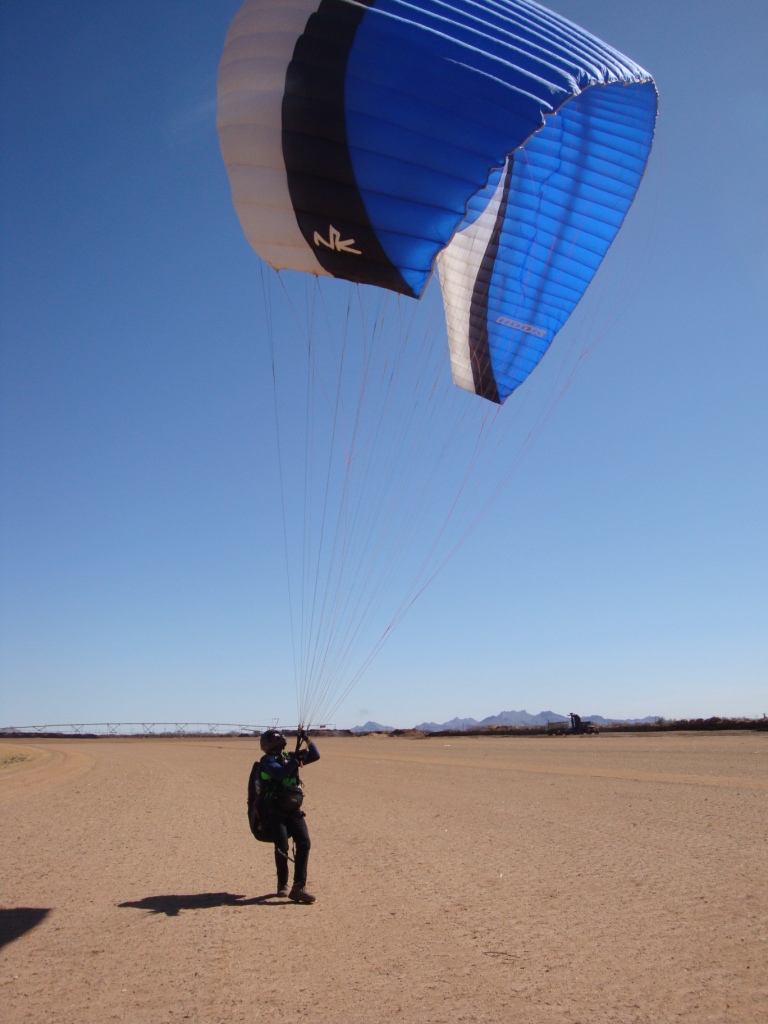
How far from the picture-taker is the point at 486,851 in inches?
315

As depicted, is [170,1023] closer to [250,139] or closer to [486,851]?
[486,851]

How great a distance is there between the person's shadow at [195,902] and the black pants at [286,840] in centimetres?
21

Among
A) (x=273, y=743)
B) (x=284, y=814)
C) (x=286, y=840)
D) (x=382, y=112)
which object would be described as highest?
(x=382, y=112)

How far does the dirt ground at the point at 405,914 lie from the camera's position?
155 inches

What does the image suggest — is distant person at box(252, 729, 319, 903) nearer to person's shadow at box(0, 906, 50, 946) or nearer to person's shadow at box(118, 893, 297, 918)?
person's shadow at box(118, 893, 297, 918)

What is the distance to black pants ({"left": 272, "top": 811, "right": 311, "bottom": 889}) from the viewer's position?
6199mm

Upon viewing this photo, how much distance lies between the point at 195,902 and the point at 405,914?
1.76 metres

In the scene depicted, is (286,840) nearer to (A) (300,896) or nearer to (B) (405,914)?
(A) (300,896)

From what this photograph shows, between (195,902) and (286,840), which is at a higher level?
(286,840)

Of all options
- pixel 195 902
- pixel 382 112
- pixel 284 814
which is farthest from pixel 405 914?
pixel 382 112

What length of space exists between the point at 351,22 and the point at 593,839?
9.04 m

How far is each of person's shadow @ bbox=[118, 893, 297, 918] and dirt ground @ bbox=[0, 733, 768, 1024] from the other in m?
0.03

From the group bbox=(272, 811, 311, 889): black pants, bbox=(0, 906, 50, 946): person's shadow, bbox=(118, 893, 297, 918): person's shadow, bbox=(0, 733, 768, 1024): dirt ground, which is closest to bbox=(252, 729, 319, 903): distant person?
bbox=(272, 811, 311, 889): black pants

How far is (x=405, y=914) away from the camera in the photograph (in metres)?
5.62
